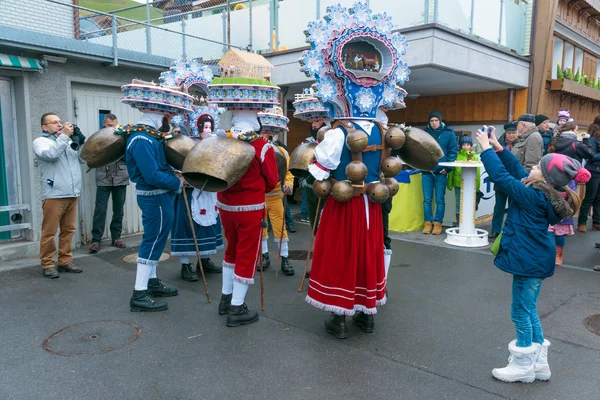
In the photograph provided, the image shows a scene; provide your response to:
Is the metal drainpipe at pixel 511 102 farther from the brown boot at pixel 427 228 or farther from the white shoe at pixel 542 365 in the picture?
the white shoe at pixel 542 365

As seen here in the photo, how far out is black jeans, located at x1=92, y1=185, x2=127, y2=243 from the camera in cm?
695

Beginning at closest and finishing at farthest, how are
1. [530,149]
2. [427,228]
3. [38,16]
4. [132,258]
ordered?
[132,258], [530,149], [38,16], [427,228]

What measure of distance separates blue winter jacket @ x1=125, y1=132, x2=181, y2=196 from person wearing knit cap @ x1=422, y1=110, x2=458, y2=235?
5.00 metres

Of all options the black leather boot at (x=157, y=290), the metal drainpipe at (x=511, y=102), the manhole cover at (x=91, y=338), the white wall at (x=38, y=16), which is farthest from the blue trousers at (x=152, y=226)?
the metal drainpipe at (x=511, y=102)

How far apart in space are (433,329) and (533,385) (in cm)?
104

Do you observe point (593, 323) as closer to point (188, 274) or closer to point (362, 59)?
point (362, 59)

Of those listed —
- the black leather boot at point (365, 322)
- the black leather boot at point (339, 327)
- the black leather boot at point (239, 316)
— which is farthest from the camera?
the black leather boot at point (239, 316)

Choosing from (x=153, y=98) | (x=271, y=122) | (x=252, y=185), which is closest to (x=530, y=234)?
(x=252, y=185)

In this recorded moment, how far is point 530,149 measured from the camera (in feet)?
→ 22.6

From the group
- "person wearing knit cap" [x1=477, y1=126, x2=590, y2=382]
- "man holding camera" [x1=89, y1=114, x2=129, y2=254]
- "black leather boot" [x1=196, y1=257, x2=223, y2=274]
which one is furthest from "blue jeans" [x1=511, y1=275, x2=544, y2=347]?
"man holding camera" [x1=89, y1=114, x2=129, y2=254]

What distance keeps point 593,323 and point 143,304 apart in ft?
13.8

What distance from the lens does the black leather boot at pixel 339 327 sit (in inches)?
157

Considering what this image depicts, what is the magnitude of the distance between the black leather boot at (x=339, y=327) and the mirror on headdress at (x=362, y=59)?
6.69 feet

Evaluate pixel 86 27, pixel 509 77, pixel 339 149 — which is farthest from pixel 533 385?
pixel 86 27
